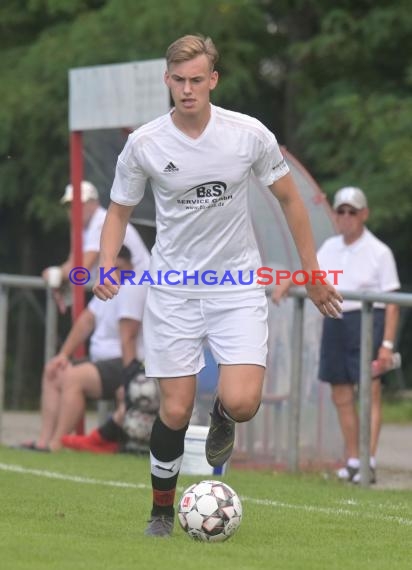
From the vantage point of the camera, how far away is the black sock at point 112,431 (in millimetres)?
12648

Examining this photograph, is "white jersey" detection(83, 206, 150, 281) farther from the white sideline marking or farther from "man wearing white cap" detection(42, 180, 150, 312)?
the white sideline marking

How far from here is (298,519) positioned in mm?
8219

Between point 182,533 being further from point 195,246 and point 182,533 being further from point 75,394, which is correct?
point 75,394

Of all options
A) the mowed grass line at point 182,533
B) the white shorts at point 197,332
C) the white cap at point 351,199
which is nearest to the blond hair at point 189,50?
the white shorts at point 197,332

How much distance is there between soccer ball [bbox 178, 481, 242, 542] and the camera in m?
7.14

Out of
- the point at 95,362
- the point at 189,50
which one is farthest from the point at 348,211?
the point at 189,50

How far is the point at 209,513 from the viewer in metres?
7.13

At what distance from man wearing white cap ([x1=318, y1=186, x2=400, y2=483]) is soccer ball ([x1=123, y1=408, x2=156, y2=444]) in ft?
5.23

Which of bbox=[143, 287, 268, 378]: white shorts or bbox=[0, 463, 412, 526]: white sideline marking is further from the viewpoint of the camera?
bbox=[0, 463, 412, 526]: white sideline marking

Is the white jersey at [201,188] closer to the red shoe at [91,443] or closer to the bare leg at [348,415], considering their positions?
the bare leg at [348,415]

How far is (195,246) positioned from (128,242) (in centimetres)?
533

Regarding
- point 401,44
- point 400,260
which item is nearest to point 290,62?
point 401,44

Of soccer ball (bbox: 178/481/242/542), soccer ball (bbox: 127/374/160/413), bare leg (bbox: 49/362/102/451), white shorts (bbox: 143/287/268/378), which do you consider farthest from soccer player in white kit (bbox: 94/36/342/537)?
bare leg (bbox: 49/362/102/451)

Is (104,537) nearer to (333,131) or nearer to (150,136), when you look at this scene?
(150,136)
